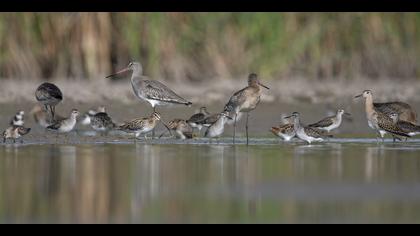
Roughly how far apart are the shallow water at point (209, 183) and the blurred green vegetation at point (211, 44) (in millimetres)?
5703

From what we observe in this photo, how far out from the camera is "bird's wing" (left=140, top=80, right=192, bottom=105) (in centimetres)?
1467

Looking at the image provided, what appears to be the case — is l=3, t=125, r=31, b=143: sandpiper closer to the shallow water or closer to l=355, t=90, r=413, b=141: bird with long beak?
the shallow water

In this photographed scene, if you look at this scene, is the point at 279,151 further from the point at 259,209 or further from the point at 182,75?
the point at 182,75

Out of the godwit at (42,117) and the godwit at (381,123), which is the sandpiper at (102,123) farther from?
the godwit at (381,123)

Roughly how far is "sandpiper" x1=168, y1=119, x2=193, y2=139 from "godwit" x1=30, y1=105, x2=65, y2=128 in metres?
1.66

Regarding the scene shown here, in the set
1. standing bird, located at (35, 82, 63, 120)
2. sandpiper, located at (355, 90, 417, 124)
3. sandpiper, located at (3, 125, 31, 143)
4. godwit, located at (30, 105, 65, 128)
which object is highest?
standing bird, located at (35, 82, 63, 120)

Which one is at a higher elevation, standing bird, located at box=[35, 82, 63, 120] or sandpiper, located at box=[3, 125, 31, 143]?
standing bird, located at box=[35, 82, 63, 120]

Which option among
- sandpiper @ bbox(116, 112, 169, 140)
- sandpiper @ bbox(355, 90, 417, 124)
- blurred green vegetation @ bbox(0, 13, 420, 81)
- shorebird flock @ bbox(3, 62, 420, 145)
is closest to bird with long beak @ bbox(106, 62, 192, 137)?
shorebird flock @ bbox(3, 62, 420, 145)

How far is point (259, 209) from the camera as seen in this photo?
25.3ft

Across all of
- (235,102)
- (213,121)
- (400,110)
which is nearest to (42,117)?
(213,121)

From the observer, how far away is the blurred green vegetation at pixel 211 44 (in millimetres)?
17609

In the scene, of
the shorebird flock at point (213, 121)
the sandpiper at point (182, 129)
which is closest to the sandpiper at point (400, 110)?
the shorebird flock at point (213, 121)
